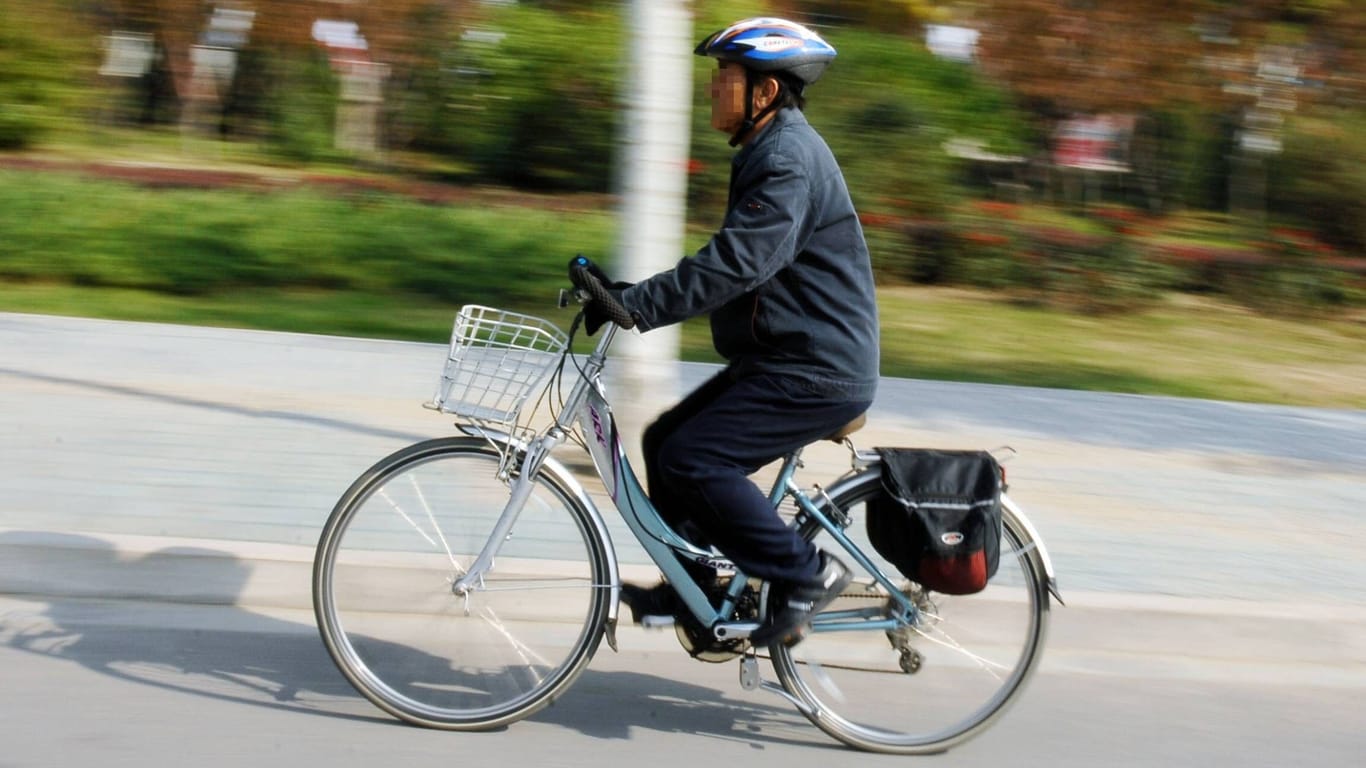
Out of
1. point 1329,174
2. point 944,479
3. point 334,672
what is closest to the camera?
point 944,479

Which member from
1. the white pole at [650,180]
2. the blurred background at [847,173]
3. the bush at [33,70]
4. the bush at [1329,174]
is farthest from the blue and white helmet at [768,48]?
the bush at [1329,174]

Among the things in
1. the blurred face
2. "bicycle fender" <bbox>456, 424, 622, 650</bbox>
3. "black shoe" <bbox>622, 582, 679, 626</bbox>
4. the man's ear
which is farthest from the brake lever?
"black shoe" <bbox>622, 582, 679, 626</bbox>

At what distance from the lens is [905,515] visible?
391 centimetres

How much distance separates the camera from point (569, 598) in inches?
161

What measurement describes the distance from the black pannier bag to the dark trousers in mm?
235

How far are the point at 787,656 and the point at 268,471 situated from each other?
2.87 meters

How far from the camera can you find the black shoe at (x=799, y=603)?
3.89m

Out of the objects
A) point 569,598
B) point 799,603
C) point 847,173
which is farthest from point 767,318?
point 847,173

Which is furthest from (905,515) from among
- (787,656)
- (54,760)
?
(54,760)

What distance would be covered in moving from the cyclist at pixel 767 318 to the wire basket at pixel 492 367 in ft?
0.52

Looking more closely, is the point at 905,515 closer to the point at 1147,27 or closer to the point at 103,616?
the point at 103,616

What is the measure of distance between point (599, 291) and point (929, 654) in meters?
1.43

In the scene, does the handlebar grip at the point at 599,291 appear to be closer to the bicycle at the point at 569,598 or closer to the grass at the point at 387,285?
the bicycle at the point at 569,598

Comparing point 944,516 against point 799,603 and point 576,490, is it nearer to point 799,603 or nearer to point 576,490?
point 799,603
